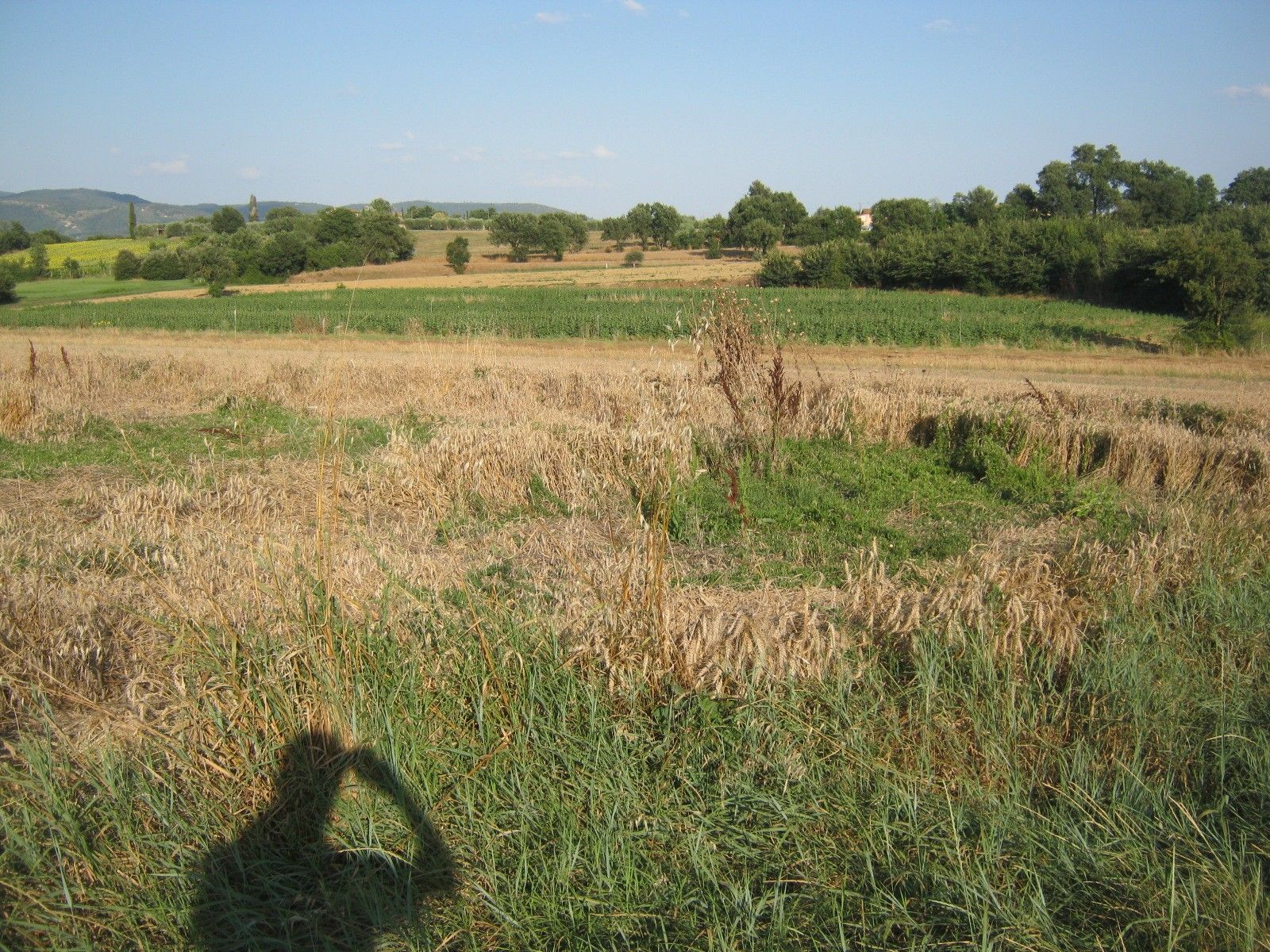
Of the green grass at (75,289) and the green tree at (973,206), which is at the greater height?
the green tree at (973,206)

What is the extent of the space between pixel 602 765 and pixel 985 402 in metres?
8.99

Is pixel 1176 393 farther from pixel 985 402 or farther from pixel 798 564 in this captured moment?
pixel 798 564

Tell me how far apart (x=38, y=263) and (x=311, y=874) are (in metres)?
74.0

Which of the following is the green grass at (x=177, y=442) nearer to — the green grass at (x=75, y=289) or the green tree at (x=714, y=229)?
the green grass at (x=75, y=289)

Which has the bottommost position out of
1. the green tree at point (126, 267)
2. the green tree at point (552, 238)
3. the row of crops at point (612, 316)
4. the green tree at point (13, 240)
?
the row of crops at point (612, 316)

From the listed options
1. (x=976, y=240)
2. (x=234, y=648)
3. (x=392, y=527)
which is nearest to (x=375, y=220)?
(x=976, y=240)

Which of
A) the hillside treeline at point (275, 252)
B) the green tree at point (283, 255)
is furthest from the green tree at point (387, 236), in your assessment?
the green tree at point (283, 255)

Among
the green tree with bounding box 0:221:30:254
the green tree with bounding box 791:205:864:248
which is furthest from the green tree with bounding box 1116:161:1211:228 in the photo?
the green tree with bounding box 0:221:30:254

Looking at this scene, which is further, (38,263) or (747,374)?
(38,263)

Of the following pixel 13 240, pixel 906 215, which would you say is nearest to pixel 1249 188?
pixel 906 215

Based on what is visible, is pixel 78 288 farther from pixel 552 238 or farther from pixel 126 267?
pixel 552 238

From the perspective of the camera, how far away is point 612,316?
31656mm

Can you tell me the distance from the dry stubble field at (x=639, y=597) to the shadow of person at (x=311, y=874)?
81 millimetres

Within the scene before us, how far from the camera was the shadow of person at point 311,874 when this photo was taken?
9.43ft
